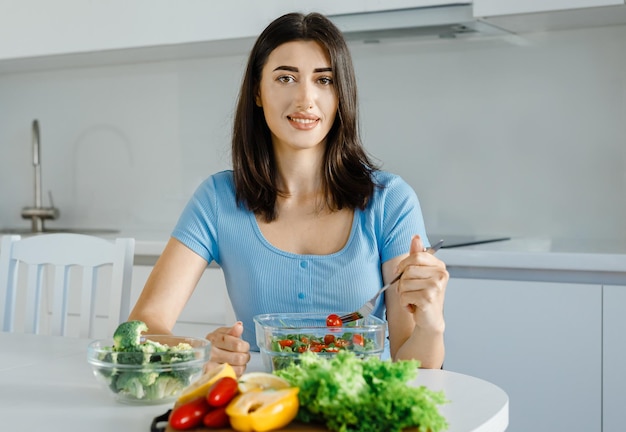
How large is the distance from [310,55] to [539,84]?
1226mm

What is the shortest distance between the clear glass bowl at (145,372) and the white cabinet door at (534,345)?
123cm

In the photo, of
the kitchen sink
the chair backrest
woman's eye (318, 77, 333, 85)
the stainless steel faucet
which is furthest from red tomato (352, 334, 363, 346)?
the stainless steel faucet

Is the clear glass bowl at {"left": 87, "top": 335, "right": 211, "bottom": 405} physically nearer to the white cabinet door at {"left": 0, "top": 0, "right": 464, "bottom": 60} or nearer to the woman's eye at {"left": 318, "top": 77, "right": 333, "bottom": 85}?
the woman's eye at {"left": 318, "top": 77, "right": 333, "bottom": 85}

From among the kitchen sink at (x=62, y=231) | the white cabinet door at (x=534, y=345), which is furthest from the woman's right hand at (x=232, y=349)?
the kitchen sink at (x=62, y=231)

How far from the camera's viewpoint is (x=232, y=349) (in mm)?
1356

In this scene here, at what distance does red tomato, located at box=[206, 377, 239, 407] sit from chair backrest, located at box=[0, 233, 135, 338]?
3.25ft

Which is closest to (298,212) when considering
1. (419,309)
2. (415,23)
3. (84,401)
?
(419,309)

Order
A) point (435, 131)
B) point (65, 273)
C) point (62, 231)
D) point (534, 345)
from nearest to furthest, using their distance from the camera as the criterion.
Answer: point (65, 273) < point (534, 345) < point (435, 131) < point (62, 231)

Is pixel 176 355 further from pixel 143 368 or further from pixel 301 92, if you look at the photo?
pixel 301 92

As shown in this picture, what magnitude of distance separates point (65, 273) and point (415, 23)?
1.24 meters

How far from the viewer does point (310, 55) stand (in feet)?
5.76

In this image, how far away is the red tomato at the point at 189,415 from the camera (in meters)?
0.93

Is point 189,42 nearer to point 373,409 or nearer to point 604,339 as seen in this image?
point 604,339

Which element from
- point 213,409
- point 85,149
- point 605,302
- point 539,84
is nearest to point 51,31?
point 85,149
